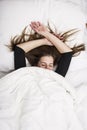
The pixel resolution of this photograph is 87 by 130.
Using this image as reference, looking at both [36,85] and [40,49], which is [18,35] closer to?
[40,49]

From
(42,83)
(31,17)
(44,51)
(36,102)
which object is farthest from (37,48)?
(36,102)

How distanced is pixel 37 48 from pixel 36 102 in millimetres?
460

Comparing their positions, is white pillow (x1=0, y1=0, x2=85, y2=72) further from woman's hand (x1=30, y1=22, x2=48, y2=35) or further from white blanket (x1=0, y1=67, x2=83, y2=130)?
white blanket (x1=0, y1=67, x2=83, y2=130)

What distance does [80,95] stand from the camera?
50.0 inches

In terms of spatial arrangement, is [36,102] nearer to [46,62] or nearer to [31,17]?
[46,62]

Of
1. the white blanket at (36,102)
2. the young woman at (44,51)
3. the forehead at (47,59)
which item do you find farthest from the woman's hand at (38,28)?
the white blanket at (36,102)

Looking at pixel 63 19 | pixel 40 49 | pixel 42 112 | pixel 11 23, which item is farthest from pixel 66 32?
pixel 42 112

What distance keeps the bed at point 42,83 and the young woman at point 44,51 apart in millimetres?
52

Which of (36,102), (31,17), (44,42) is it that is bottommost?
(36,102)

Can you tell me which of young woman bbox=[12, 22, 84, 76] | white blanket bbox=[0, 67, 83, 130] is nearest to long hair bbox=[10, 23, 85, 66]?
young woman bbox=[12, 22, 84, 76]

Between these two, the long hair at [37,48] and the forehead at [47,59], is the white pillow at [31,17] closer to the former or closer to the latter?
the long hair at [37,48]

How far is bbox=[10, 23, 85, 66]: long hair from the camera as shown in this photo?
4.71ft

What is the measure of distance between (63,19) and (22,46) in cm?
31

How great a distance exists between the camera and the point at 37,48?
1460 millimetres
